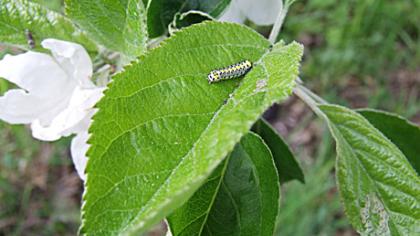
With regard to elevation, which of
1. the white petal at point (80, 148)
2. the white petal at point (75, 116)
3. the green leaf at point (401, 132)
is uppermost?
the white petal at point (75, 116)

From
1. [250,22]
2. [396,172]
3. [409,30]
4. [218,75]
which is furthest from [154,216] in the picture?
[409,30]

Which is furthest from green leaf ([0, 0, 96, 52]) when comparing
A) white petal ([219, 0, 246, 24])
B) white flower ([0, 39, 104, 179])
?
white petal ([219, 0, 246, 24])

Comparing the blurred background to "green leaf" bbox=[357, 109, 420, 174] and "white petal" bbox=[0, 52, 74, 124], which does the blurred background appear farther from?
"white petal" bbox=[0, 52, 74, 124]

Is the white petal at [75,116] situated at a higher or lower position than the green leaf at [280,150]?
higher

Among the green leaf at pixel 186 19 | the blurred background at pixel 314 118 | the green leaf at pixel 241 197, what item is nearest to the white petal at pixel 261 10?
the green leaf at pixel 186 19

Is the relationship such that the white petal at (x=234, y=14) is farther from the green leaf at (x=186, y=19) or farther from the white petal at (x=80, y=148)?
the white petal at (x=80, y=148)

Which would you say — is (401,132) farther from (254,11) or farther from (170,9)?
(170,9)
